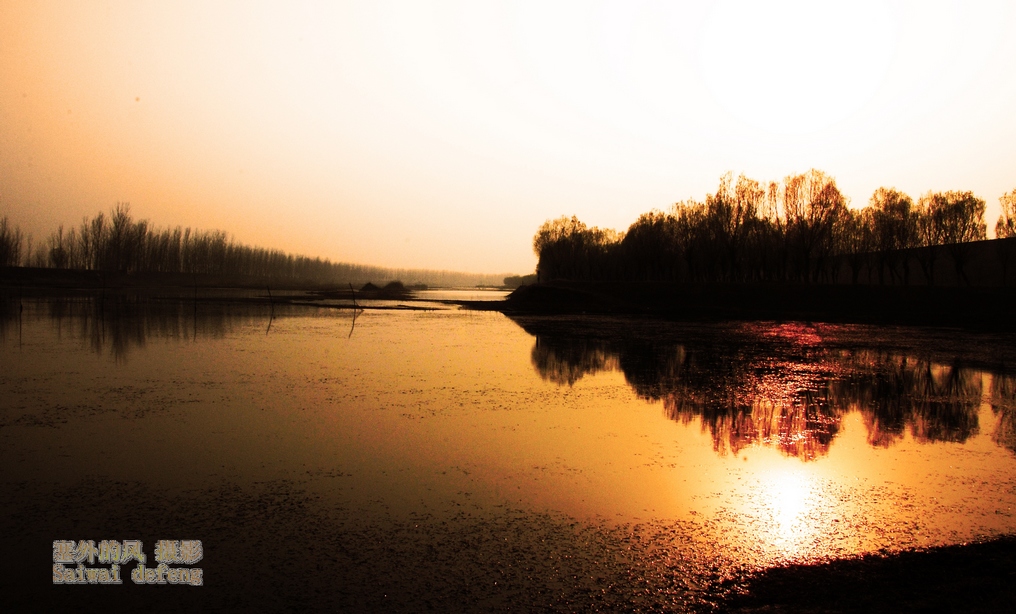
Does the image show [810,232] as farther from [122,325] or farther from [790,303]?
[122,325]

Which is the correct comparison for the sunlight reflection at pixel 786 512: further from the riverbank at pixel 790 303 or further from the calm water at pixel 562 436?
the riverbank at pixel 790 303

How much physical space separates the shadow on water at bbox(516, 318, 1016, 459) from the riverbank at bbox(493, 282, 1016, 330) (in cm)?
1424

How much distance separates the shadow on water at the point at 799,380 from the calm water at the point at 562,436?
0.33 feet

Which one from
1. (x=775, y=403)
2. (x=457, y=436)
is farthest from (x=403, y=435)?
(x=775, y=403)

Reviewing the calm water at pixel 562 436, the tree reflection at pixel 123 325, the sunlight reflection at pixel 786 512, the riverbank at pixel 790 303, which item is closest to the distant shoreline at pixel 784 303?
the riverbank at pixel 790 303

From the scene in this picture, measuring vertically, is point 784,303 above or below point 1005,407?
above

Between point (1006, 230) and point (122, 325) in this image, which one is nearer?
point (122, 325)

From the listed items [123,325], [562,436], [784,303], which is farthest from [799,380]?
[784,303]

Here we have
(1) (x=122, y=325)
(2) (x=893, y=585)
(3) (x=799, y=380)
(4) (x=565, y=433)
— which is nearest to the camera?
(2) (x=893, y=585)

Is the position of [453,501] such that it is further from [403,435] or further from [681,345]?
[681,345]

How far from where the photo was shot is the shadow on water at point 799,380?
11539 millimetres

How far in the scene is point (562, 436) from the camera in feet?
35.2

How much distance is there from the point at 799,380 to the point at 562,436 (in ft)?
31.6

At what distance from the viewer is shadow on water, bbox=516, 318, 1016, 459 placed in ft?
37.9
